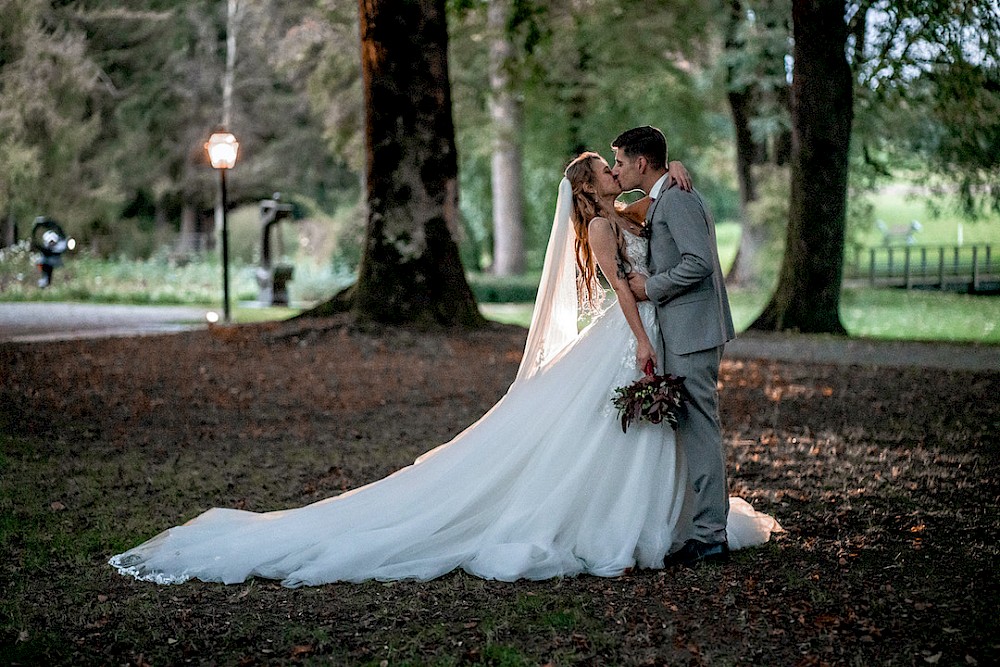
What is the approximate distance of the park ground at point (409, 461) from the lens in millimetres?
4383

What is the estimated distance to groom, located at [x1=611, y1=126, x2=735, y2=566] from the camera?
536 cm

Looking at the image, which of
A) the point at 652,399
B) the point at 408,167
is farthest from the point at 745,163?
the point at 652,399

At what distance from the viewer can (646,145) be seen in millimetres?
5488

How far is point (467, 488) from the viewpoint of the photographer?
18.4ft

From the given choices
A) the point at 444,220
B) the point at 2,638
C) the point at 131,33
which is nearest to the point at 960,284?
the point at 444,220

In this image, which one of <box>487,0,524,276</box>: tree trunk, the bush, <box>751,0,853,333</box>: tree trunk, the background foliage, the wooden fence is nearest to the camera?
<box>751,0,853,333</box>: tree trunk

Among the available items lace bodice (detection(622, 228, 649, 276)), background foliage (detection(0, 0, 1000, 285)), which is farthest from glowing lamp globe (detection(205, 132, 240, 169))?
lace bodice (detection(622, 228, 649, 276))

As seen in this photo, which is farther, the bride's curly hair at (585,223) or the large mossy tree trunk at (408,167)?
the large mossy tree trunk at (408,167)

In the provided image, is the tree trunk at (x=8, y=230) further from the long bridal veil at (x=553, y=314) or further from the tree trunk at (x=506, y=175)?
the long bridal veil at (x=553, y=314)

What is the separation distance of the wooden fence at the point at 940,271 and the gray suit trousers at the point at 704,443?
Answer: 26218 millimetres

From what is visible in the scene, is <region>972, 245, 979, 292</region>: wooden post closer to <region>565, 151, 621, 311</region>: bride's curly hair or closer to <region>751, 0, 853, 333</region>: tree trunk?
<region>751, 0, 853, 333</region>: tree trunk

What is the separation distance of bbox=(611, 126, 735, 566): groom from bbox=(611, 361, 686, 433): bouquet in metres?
0.10

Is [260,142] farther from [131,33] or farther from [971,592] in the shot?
[971,592]

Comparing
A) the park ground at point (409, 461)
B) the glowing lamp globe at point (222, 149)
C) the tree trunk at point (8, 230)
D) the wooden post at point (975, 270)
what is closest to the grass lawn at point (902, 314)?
the wooden post at point (975, 270)
